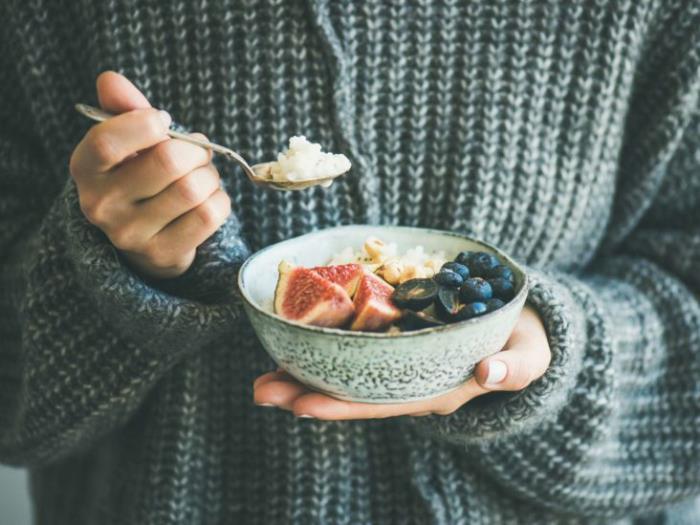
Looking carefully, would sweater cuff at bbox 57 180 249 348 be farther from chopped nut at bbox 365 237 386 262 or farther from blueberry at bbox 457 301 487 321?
blueberry at bbox 457 301 487 321

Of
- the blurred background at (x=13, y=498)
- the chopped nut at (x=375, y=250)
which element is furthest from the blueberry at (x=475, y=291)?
the blurred background at (x=13, y=498)

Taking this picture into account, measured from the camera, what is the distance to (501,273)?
619 millimetres

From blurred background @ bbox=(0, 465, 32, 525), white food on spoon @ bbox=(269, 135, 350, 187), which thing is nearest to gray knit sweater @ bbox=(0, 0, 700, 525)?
white food on spoon @ bbox=(269, 135, 350, 187)

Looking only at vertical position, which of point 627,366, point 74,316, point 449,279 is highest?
point 449,279

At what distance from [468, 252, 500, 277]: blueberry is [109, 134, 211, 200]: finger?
268 millimetres

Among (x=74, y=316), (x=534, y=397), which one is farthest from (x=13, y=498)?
(x=534, y=397)

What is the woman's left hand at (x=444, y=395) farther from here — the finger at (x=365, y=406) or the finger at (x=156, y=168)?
the finger at (x=156, y=168)

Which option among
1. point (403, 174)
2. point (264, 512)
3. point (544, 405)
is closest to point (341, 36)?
point (403, 174)

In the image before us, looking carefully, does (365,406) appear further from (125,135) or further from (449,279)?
Answer: (125,135)

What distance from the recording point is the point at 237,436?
86 cm

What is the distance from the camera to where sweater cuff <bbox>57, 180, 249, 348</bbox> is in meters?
0.65

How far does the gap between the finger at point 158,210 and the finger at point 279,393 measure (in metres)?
0.17

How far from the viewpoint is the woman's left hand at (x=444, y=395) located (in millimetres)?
583

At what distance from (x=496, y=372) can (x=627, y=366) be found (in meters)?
0.36
